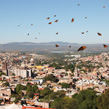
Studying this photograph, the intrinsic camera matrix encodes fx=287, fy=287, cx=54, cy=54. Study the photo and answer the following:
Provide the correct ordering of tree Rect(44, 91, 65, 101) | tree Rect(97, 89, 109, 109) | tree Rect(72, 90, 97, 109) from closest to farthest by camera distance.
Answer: tree Rect(97, 89, 109, 109) < tree Rect(72, 90, 97, 109) < tree Rect(44, 91, 65, 101)

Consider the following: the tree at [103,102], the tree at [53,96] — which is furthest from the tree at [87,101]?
the tree at [53,96]

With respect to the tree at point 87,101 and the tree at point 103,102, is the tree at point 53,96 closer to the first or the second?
the tree at point 87,101

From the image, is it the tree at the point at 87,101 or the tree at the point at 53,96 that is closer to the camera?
the tree at the point at 87,101

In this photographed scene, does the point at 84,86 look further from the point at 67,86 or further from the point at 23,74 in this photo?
the point at 23,74

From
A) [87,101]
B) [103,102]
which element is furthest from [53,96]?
[103,102]

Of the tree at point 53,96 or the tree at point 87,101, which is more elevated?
the tree at point 87,101

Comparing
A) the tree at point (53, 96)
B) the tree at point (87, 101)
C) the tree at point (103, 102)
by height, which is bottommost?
the tree at point (53, 96)

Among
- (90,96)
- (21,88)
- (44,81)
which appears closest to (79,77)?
(44,81)

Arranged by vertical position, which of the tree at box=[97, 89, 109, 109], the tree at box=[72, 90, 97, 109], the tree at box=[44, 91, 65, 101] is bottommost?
the tree at box=[44, 91, 65, 101]

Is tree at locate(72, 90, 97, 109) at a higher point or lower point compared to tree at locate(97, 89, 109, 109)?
lower

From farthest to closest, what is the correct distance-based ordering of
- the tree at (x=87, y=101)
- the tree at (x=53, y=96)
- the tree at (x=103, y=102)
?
1. the tree at (x=53, y=96)
2. the tree at (x=87, y=101)
3. the tree at (x=103, y=102)

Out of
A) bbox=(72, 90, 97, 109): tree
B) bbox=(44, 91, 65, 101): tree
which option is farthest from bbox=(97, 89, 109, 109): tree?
bbox=(44, 91, 65, 101): tree

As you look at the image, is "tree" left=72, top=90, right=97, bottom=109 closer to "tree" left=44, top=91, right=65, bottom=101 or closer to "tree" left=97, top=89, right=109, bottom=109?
"tree" left=97, top=89, right=109, bottom=109
